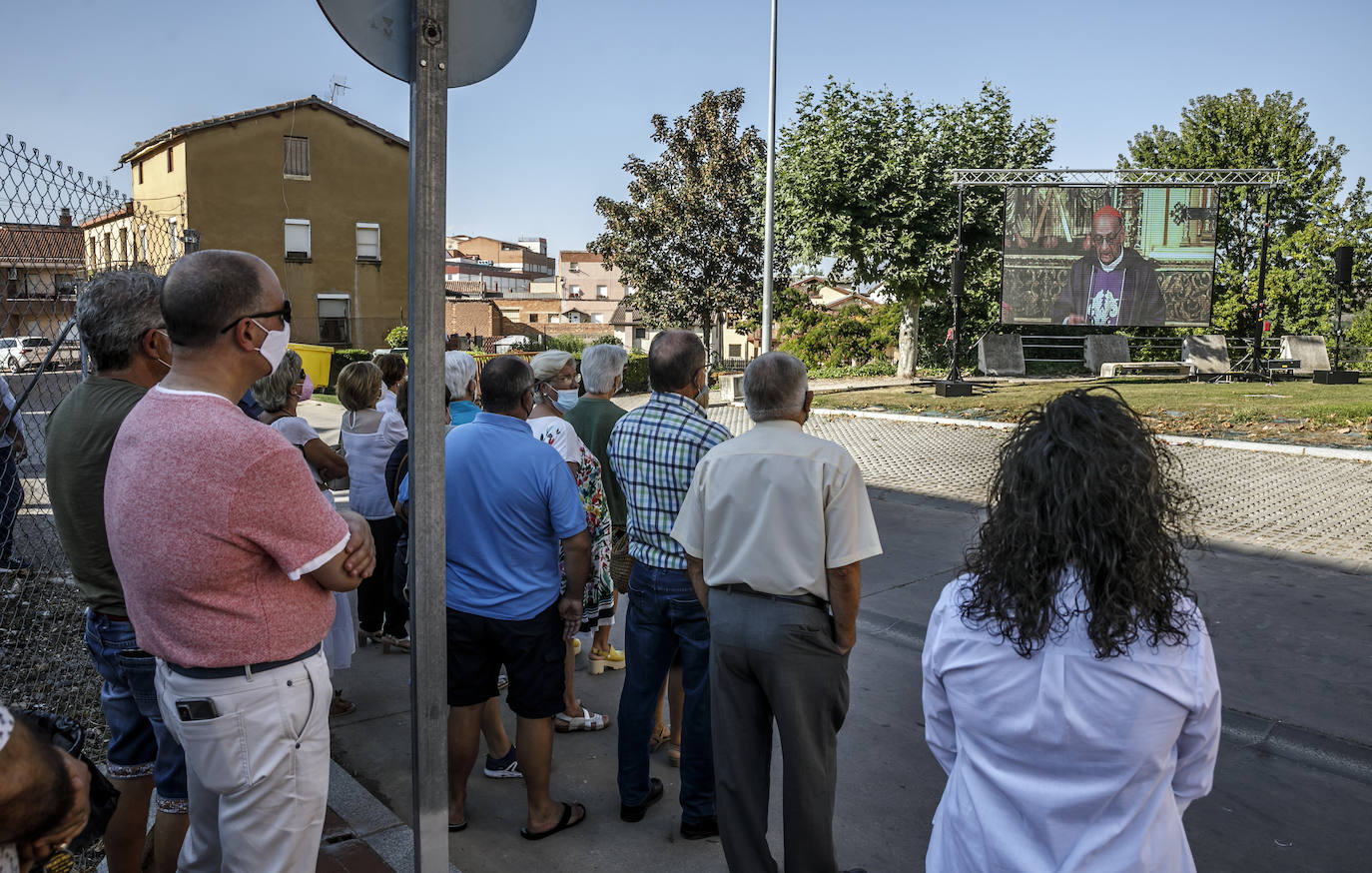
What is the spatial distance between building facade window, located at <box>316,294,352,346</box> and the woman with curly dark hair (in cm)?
3658

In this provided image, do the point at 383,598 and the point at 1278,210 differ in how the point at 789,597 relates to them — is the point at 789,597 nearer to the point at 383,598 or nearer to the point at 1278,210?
the point at 383,598

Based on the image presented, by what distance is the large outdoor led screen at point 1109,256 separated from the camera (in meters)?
21.7

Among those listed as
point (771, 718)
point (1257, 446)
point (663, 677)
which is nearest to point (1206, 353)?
point (1257, 446)

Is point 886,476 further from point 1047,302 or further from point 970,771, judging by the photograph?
point 1047,302

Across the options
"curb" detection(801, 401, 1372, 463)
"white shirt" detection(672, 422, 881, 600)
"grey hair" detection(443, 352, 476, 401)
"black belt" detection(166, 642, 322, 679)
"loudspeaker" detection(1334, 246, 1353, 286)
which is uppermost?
"loudspeaker" detection(1334, 246, 1353, 286)

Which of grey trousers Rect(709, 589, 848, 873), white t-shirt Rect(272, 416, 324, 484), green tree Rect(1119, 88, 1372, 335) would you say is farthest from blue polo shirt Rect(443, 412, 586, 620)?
green tree Rect(1119, 88, 1372, 335)

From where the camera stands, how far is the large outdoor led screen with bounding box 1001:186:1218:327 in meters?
21.7

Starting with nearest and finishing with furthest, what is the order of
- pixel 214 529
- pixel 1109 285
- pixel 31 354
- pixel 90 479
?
pixel 214 529
pixel 90 479
pixel 31 354
pixel 1109 285

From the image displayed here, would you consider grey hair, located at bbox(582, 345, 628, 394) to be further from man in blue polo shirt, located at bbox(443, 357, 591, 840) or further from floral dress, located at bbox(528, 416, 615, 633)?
man in blue polo shirt, located at bbox(443, 357, 591, 840)

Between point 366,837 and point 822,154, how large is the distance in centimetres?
2160

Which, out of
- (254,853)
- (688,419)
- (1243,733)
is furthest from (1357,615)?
(254,853)

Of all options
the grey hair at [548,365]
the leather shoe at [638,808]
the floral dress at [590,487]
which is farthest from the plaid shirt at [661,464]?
the grey hair at [548,365]

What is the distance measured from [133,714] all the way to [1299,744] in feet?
16.1

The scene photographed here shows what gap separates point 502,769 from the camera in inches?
163
